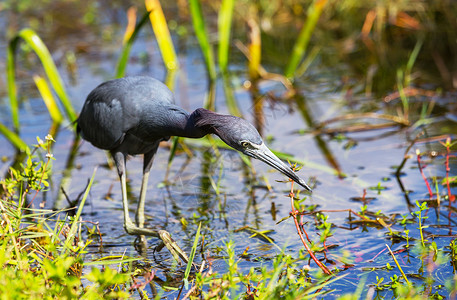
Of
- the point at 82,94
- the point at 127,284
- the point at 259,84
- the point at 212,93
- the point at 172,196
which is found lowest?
the point at 127,284

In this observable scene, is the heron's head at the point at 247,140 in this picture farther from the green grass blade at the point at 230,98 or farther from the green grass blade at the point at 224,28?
the green grass blade at the point at 224,28

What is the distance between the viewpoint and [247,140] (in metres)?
3.31

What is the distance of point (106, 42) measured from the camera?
354 inches

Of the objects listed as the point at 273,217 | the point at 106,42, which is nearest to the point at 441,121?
the point at 273,217

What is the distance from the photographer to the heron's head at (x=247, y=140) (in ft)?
10.9

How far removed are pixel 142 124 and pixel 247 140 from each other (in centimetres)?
95

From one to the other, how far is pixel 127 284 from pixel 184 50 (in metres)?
5.90

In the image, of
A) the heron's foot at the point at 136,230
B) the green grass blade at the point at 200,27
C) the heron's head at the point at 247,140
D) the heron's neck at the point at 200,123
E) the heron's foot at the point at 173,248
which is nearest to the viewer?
the heron's head at the point at 247,140

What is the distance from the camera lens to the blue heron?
3402 mm

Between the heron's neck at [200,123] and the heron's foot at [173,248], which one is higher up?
the heron's neck at [200,123]

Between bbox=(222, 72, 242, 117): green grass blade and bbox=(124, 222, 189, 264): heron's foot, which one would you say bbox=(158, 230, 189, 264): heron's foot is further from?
bbox=(222, 72, 242, 117): green grass blade

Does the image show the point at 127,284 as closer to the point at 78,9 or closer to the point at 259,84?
the point at 259,84

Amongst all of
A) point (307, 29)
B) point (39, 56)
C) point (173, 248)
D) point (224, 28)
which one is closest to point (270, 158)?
point (173, 248)

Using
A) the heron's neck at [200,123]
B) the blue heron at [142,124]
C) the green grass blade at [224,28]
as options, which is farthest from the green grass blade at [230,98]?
the heron's neck at [200,123]
